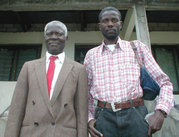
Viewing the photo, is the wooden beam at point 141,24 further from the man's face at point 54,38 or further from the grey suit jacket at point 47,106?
the grey suit jacket at point 47,106

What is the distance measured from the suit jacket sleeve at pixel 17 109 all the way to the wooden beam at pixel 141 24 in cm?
304

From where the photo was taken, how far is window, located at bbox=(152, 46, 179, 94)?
6.33 m

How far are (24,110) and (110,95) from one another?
0.83 metres

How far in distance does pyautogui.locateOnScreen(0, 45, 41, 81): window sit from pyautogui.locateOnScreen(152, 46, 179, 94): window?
4005 millimetres

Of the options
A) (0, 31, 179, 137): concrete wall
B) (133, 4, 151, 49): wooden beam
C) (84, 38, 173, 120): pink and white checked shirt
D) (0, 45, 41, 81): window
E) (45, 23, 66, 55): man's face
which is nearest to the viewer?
(84, 38, 173, 120): pink and white checked shirt

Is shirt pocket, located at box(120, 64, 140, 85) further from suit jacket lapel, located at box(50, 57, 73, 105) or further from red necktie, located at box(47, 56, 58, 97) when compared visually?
red necktie, located at box(47, 56, 58, 97)

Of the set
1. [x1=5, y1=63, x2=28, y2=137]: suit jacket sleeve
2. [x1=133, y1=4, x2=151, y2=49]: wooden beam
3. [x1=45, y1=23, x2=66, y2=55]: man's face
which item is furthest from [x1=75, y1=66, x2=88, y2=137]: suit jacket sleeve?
[x1=133, y1=4, x2=151, y2=49]: wooden beam

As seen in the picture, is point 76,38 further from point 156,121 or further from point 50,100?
point 156,121

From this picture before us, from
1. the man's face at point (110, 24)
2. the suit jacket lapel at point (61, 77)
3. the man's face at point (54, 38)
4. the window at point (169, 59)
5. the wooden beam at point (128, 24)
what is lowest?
the suit jacket lapel at point (61, 77)

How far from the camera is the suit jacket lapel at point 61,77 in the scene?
176 centimetres

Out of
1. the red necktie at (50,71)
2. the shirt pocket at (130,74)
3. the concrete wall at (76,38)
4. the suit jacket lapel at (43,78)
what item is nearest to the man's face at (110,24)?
the shirt pocket at (130,74)

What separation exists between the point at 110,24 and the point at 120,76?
59 cm

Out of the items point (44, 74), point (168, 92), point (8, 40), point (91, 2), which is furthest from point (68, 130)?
point (8, 40)

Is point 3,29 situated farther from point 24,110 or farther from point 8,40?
point 24,110
